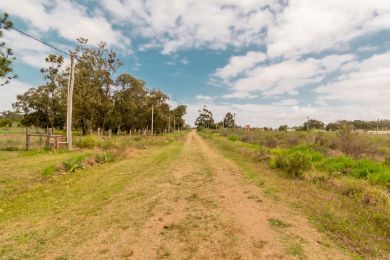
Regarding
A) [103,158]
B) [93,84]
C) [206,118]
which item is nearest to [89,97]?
[93,84]

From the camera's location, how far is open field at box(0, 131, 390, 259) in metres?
4.59

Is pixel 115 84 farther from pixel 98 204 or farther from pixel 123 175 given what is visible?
pixel 98 204

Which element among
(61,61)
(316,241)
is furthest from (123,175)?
(61,61)

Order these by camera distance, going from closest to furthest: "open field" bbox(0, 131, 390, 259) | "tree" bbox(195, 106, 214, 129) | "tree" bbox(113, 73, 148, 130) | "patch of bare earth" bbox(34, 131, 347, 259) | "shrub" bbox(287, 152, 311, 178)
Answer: "patch of bare earth" bbox(34, 131, 347, 259)
"open field" bbox(0, 131, 390, 259)
"shrub" bbox(287, 152, 311, 178)
"tree" bbox(113, 73, 148, 130)
"tree" bbox(195, 106, 214, 129)

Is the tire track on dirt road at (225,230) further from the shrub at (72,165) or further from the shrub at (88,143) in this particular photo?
the shrub at (88,143)

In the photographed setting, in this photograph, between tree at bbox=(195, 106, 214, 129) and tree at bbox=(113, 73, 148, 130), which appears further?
tree at bbox=(195, 106, 214, 129)

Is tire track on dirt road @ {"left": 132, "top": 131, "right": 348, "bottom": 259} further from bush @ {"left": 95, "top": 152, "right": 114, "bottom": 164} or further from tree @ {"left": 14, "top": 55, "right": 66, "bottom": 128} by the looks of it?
tree @ {"left": 14, "top": 55, "right": 66, "bottom": 128}

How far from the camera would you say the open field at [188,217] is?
4.59 metres

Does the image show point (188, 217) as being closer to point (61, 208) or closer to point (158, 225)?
point (158, 225)

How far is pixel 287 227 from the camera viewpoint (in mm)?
5715

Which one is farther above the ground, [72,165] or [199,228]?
[72,165]

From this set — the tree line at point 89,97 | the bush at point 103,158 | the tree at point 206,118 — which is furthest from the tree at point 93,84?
the tree at point 206,118

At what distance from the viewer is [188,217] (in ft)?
20.3

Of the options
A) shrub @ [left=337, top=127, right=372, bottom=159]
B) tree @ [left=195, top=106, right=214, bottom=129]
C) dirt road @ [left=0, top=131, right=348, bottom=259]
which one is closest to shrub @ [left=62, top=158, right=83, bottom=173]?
dirt road @ [left=0, top=131, right=348, bottom=259]
